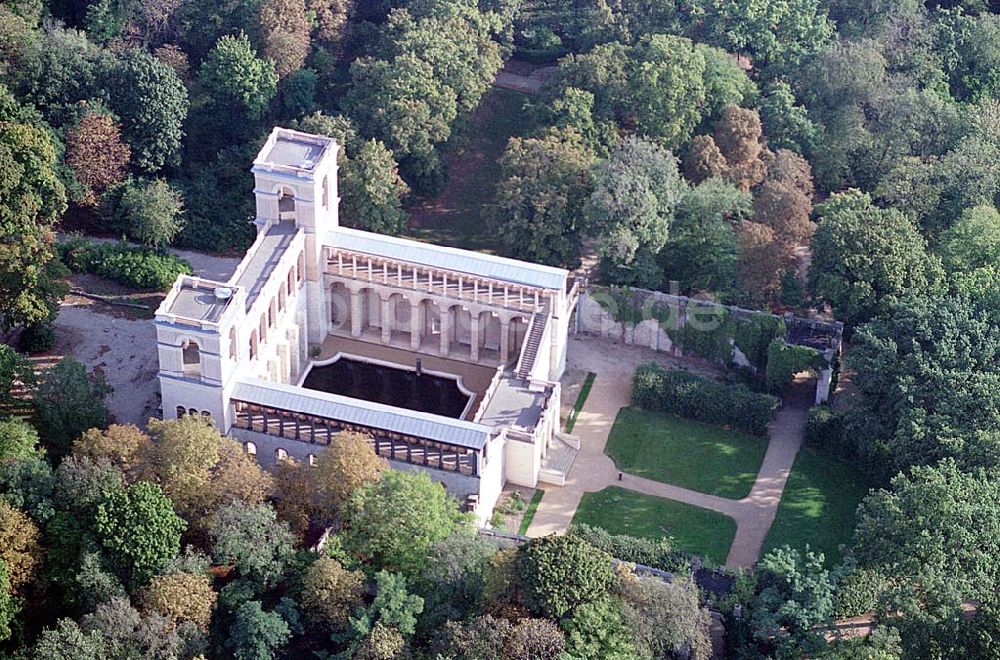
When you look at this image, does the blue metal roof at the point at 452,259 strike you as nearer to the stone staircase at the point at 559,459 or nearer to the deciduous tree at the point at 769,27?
the stone staircase at the point at 559,459

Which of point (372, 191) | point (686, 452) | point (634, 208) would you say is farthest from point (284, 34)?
point (686, 452)

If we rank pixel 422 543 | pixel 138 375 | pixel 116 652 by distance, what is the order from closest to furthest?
pixel 116 652
pixel 422 543
pixel 138 375

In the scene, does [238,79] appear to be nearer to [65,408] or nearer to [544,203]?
[544,203]

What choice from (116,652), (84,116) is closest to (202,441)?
(116,652)

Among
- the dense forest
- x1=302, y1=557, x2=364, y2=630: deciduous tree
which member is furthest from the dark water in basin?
x1=302, y1=557, x2=364, y2=630: deciduous tree

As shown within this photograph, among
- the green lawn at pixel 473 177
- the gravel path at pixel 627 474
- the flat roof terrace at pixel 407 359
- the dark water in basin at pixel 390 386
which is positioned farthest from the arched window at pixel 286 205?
the gravel path at pixel 627 474

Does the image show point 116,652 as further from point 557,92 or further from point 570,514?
point 557,92
